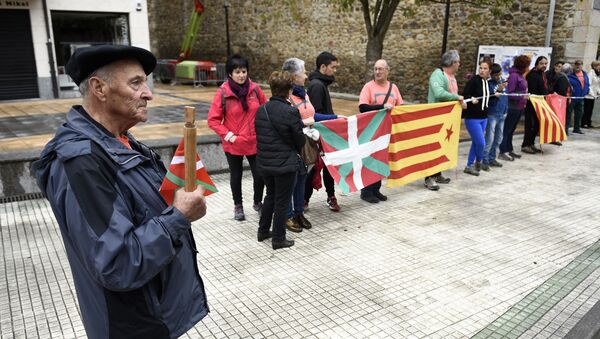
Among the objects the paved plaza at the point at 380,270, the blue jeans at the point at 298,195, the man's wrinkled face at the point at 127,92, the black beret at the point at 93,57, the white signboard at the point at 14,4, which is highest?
the white signboard at the point at 14,4

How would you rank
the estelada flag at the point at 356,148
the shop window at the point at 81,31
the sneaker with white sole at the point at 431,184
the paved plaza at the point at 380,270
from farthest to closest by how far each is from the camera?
the shop window at the point at 81,31 → the sneaker with white sole at the point at 431,184 → the estelada flag at the point at 356,148 → the paved plaza at the point at 380,270

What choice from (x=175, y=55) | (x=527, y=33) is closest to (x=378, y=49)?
(x=527, y=33)

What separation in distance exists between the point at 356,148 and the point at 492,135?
335 centimetres

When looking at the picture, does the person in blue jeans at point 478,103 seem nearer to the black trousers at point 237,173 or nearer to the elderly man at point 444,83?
the elderly man at point 444,83

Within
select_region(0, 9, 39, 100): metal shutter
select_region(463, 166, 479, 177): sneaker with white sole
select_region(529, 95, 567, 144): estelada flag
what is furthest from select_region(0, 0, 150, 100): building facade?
select_region(529, 95, 567, 144): estelada flag

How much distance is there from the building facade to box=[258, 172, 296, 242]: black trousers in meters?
11.4

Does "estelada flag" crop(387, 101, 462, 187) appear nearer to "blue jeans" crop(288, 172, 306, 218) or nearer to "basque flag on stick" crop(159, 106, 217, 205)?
"blue jeans" crop(288, 172, 306, 218)

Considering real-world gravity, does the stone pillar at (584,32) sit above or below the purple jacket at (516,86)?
above

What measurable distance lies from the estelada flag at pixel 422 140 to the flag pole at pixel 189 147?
200 inches

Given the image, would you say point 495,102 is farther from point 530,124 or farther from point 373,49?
point 373,49

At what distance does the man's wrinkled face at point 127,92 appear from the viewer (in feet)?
5.99

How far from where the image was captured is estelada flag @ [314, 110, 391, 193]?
19.4 ft

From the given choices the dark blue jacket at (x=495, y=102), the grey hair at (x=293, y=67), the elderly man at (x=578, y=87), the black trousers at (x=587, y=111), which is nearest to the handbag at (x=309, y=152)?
the grey hair at (x=293, y=67)

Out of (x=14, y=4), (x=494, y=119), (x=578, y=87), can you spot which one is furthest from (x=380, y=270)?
(x=14, y=4)
